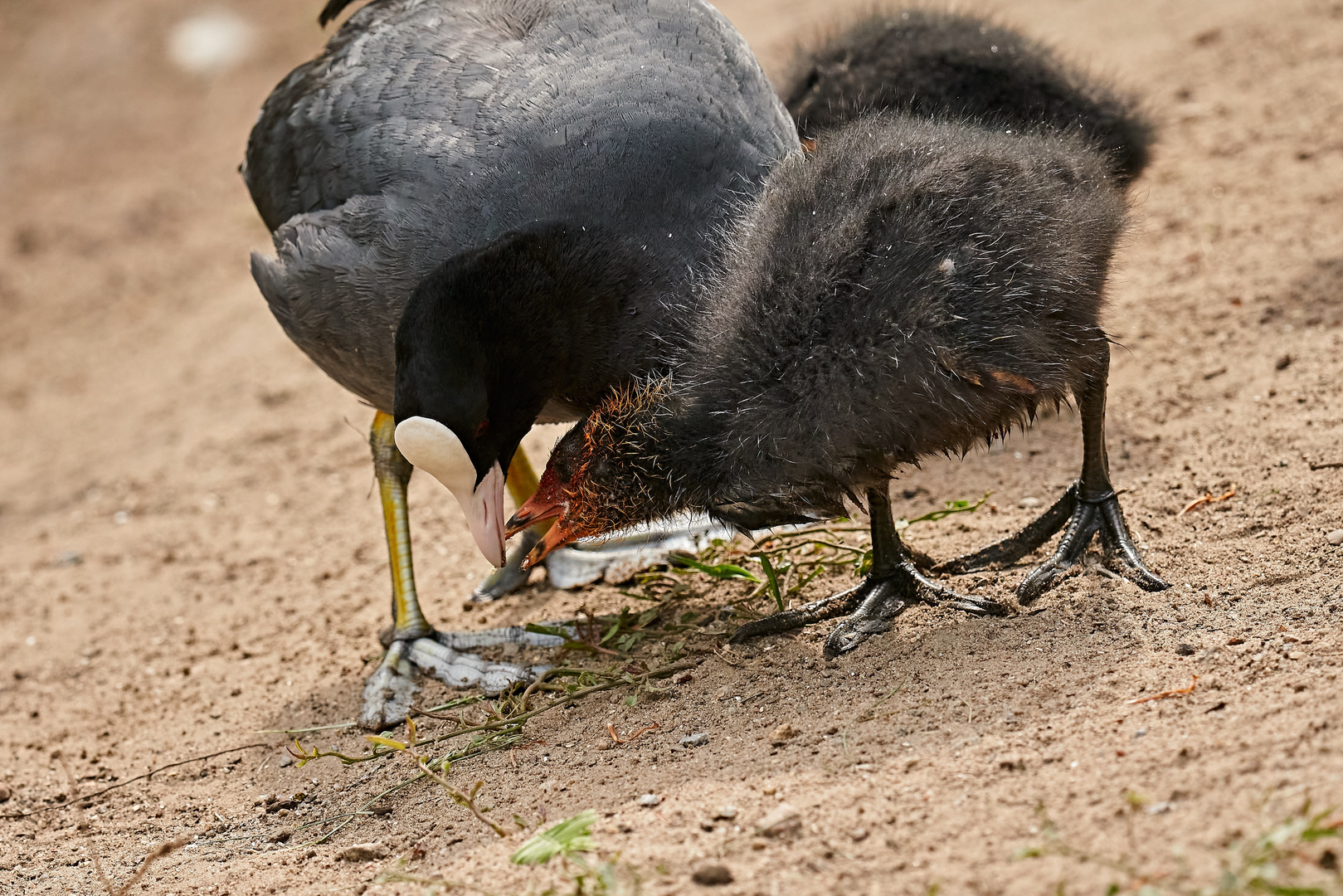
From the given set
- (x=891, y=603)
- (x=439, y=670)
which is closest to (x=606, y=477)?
(x=891, y=603)

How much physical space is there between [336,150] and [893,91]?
1989 millimetres

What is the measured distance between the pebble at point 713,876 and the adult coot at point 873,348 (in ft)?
3.40

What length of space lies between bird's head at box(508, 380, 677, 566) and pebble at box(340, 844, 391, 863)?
2.87 ft

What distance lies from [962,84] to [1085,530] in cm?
189

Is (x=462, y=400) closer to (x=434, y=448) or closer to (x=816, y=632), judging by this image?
(x=434, y=448)

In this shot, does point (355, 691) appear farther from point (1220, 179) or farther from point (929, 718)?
point (1220, 179)

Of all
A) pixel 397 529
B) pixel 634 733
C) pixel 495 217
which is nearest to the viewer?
pixel 634 733

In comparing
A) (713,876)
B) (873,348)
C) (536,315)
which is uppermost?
(873,348)

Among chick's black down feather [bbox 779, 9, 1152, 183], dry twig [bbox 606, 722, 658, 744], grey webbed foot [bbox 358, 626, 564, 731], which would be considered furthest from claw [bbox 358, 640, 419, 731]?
chick's black down feather [bbox 779, 9, 1152, 183]

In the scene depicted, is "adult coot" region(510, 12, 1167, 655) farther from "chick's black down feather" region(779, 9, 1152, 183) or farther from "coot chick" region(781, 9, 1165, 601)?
"chick's black down feather" region(779, 9, 1152, 183)

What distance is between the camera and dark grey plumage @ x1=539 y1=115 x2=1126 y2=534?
296 cm

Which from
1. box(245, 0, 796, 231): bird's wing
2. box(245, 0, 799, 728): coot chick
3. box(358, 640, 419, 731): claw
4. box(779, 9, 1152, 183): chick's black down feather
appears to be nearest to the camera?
box(245, 0, 799, 728): coot chick

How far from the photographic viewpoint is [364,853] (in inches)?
117

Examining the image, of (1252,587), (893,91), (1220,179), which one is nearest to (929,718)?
(1252,587)
